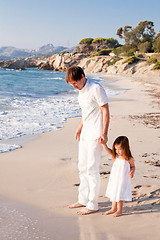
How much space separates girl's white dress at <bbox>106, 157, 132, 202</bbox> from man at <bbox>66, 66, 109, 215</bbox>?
244 millimetres

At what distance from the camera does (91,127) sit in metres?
3.10

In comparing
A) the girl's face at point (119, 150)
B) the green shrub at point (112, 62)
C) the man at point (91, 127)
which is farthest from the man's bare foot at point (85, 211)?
the green shrub at point (112, 62)

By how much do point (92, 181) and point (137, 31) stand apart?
73366 mm

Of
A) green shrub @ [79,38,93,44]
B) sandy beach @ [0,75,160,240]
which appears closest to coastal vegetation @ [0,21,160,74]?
green shrub @ [79,38,93,44]

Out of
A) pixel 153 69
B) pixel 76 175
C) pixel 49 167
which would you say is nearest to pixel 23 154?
pixel 49 167

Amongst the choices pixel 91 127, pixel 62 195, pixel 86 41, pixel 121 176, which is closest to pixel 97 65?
pixel 86 41

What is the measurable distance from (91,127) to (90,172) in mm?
564

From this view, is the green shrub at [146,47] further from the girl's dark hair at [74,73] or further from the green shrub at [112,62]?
the girl's dark hair at [74,73]

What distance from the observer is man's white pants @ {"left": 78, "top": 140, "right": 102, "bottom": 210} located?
10.1 feet

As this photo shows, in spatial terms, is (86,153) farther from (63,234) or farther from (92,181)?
(63,234)

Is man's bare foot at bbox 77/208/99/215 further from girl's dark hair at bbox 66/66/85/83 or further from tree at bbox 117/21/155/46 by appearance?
tree at bbox 117/21/155/46

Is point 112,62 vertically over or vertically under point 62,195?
over

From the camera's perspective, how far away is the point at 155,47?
184ft

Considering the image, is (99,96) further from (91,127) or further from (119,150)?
(119,150)
